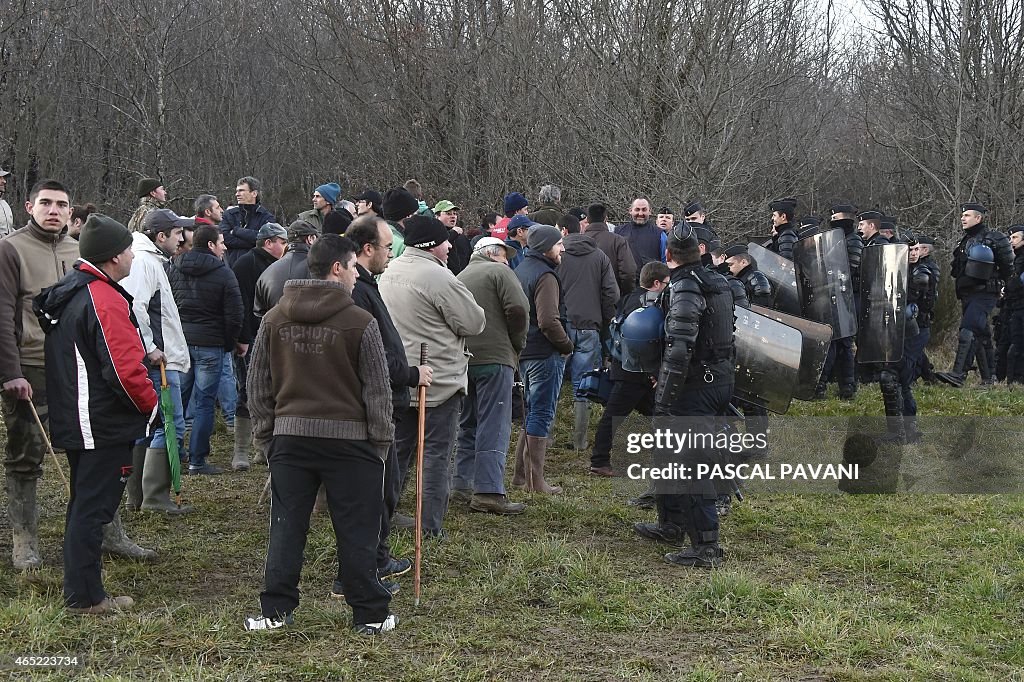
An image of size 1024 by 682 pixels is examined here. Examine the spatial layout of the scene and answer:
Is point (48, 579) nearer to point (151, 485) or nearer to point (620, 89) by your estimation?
point (151, 485)

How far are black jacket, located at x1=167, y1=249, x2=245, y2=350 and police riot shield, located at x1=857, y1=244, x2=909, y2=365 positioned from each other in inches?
207

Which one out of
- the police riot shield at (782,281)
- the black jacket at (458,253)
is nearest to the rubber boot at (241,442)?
the black jacket at (458,253)

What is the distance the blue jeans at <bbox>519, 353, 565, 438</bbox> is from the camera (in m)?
7.95

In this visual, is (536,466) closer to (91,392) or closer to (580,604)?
(580,604)

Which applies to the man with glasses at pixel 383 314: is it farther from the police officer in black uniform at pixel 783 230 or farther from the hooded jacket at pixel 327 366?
the police officer in black uniform at pixel 783 230

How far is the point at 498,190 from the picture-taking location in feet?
59.1

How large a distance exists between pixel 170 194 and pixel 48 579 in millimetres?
16731

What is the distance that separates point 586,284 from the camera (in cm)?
922

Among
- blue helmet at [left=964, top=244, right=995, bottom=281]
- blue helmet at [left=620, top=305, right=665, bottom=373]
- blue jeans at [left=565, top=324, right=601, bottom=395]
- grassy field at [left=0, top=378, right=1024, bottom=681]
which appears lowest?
grassy field at [left=0, top=378, right=1024, bottom=681]

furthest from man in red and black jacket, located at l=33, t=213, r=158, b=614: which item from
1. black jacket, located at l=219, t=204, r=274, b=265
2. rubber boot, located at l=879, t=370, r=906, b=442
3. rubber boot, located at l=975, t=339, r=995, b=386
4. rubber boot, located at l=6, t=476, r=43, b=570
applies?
rubber boot, located at l=975, t=339, r=995, b=386

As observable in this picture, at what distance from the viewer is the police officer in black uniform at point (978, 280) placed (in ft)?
39.5

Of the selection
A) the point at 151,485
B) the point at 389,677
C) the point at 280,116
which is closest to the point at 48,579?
the point at 151,485

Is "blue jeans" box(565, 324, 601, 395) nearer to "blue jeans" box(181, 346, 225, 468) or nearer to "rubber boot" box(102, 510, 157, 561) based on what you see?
"blue jeans" box(181, 346, 225, 468)

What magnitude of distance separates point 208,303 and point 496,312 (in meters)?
2.39
